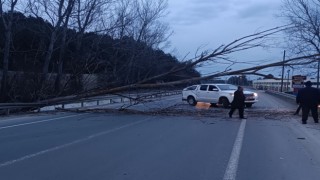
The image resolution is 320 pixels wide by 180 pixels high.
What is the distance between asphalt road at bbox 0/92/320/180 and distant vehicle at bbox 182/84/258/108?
39.0 ft

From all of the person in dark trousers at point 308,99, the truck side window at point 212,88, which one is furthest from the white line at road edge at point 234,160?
the truck side window at point 212,88

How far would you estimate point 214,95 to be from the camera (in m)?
30.7

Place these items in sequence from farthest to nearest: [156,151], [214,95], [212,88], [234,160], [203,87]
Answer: [203,87] → [212,88] → [214,95] → [156,151] → [234,160]

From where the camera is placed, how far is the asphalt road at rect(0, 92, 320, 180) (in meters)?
7.93

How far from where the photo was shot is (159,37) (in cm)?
5684

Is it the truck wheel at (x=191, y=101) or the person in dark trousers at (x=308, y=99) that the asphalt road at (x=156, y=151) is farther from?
the truck wheel at (x=191, y=101)

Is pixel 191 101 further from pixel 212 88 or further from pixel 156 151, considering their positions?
pixel 156 151

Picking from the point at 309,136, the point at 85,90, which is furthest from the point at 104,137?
the point at 85,90

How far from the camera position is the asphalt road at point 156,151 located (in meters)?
7.93

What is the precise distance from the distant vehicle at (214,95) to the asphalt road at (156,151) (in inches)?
468

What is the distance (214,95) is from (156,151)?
20.6 m

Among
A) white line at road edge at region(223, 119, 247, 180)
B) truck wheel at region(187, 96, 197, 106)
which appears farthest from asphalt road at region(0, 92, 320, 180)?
truck wheel at region(187, 96, 197, 106)

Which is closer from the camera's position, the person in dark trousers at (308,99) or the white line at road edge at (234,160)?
the white line at road edge at (234,160)

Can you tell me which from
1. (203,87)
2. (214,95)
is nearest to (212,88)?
(214,95)
